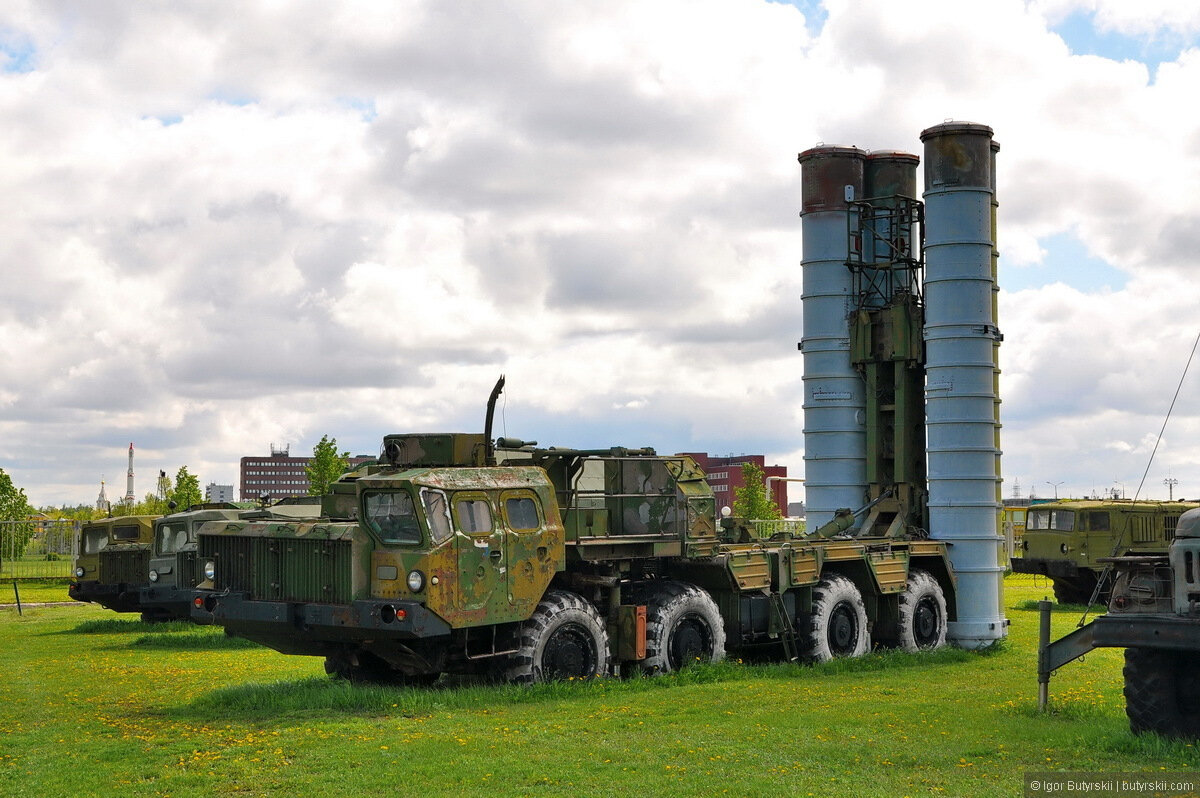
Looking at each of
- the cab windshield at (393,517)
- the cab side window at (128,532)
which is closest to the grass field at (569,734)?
the cab windshield at (393,517)

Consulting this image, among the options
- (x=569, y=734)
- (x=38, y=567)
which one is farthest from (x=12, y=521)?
(x=569, y=734)

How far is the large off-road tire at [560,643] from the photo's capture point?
15.0 m

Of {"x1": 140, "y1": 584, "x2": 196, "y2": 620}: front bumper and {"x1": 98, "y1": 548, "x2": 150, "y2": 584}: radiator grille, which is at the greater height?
{"x1": 98, "y1": 548, "x2": 150, "y2": 584}: radiator grille

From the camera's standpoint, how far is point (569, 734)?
12266mm

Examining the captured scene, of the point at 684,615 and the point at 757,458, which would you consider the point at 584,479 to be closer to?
the point at 684,615

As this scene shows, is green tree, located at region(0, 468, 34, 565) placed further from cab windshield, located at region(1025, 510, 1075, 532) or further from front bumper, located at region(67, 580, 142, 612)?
cab windshield, located at region(1025, 510, 1075, 532)

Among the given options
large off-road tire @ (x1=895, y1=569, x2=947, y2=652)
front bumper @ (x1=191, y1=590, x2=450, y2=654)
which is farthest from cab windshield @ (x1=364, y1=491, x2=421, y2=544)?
large off-road tire @ (x1=895, y1=569, x2=947, y2=652)

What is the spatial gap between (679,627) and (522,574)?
3079 millimetres

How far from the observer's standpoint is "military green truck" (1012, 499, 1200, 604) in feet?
98.5

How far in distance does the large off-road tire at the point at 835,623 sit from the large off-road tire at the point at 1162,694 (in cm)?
755

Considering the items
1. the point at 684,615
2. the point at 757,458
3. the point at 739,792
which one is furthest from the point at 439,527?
the point at 757,458

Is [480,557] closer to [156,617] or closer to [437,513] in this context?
[437,513]

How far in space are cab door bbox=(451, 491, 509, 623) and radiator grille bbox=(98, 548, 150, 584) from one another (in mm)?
12139

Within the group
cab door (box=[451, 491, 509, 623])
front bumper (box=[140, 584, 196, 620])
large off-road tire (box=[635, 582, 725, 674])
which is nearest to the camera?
cab door (box=[451, 491, 509, 623])
